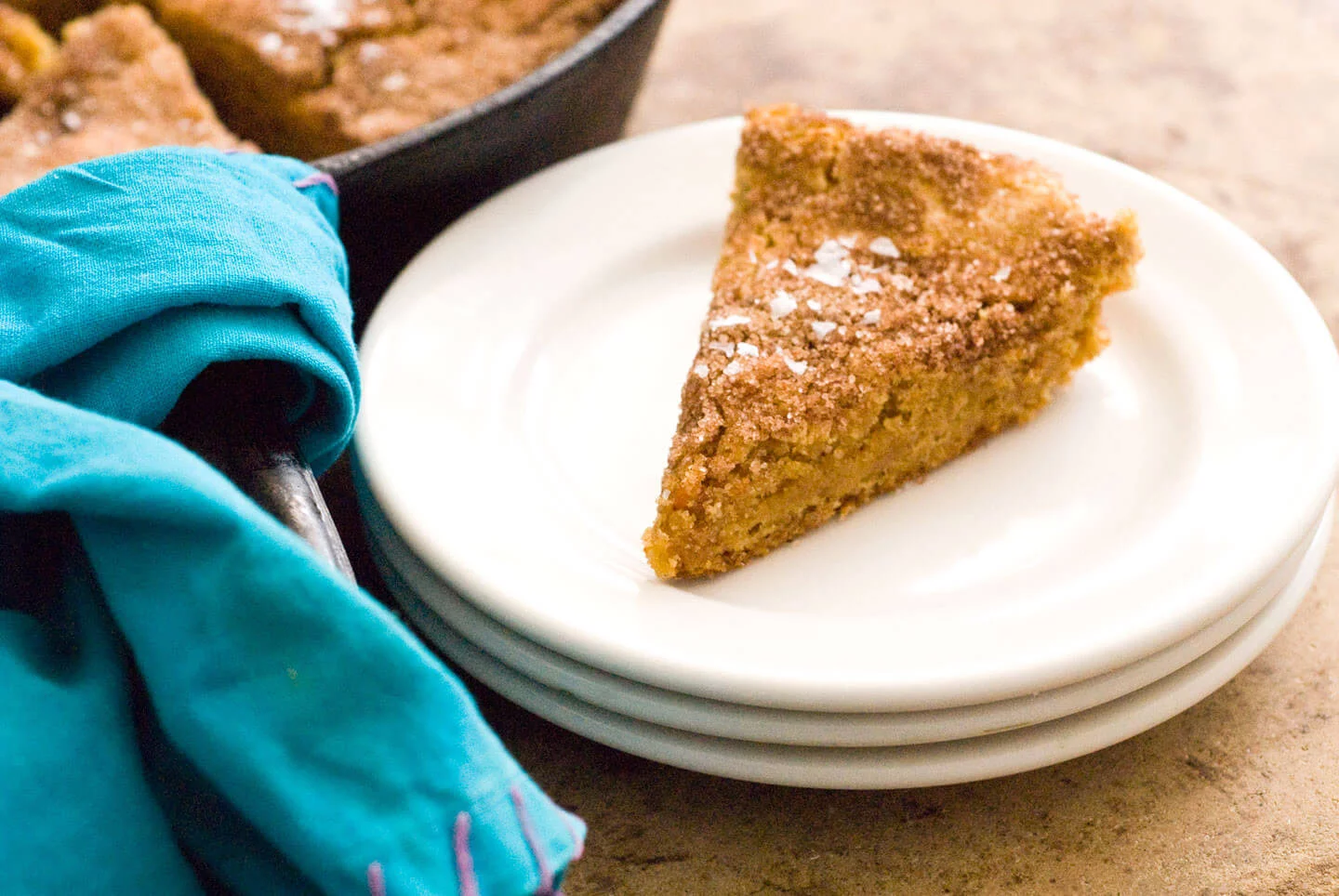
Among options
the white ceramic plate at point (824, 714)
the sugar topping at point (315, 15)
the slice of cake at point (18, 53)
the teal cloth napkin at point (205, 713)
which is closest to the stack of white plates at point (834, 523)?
the white ceramic plate at point (824, 714)

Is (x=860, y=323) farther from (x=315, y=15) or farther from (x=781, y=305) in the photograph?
(x=315, y=15)

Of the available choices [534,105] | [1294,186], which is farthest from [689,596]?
[1294,186]

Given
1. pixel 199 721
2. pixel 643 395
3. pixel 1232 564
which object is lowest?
pixel 643 395

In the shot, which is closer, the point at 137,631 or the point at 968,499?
the point at 137,631

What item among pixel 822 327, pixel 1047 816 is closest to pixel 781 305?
pixel 822 327

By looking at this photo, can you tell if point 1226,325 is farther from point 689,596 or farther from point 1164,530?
point 689,596
